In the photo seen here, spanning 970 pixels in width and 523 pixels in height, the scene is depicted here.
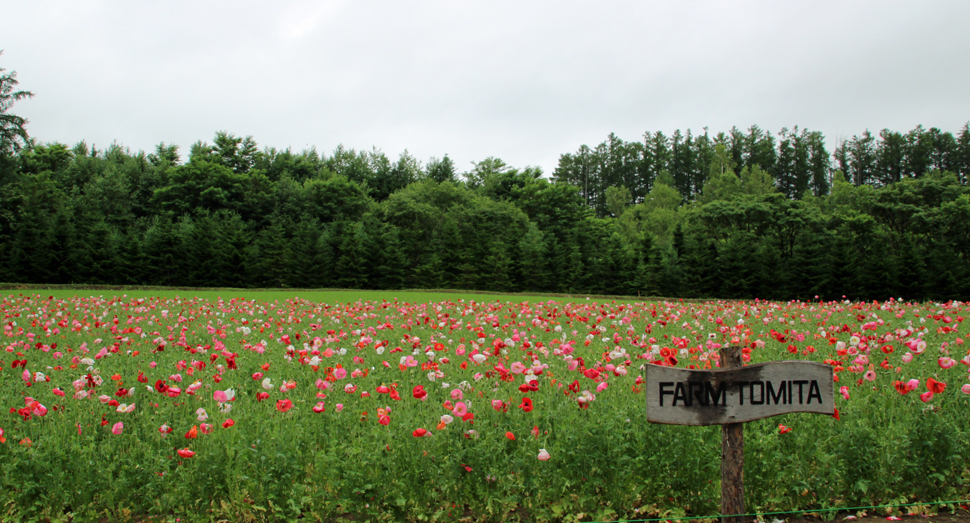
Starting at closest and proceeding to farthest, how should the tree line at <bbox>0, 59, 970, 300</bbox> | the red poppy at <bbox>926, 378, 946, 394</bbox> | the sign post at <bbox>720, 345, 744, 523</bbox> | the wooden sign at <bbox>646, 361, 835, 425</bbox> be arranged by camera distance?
the wooden sign at <bbox>646, 361, 835, 425</bbox> → the sign post at <bbox>720, 345, 744, 523</bbox> → the red poppy at <bbox>926, 378, 946, 394</bbox> → the tree line at <bbox>0, 59, 970, 300</bbox>

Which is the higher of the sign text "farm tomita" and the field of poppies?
the sign text "farm tomita"

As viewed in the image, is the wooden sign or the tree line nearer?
the wooden sign

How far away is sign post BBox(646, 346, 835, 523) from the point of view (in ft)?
9.25

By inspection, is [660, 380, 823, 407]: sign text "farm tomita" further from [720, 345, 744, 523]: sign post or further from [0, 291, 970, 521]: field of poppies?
[0, 291, 970, 521]: field of poppies

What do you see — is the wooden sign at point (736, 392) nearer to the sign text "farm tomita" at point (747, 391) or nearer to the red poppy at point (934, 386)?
the sign text "farm tomita" at point (747, 391)

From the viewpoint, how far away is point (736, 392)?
9.40 ft

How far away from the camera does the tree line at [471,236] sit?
2958cm

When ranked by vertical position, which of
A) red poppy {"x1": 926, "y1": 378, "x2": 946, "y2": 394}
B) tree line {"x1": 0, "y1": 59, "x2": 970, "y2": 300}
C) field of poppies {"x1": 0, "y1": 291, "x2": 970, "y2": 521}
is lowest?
field of poppies {"x1": 0, "y1": 291, "x2": 970, "y2": 521}

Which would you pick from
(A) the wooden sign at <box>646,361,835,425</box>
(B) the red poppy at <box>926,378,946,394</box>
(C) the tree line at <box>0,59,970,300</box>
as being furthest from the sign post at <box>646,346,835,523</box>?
(C) the tree line at <box>0,59,970,300</box>

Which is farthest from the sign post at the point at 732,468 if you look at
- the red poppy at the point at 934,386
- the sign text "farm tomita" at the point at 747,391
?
the red poppy at the point at 934,386

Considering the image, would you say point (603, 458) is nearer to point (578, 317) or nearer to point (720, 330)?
point (720, 330)

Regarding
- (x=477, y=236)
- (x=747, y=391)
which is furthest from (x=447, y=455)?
(x=477, y=236)

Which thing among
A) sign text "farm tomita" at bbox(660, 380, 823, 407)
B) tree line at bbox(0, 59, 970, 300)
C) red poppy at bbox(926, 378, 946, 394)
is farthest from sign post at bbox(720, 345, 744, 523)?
tree line at bbox(0, 59, 970, 300)

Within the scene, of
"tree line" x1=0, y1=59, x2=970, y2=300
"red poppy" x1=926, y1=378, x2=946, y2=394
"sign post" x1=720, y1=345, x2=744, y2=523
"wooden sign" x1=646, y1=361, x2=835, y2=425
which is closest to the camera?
"wooden sign" x1=646, y1=361, x2=835, y2=425
